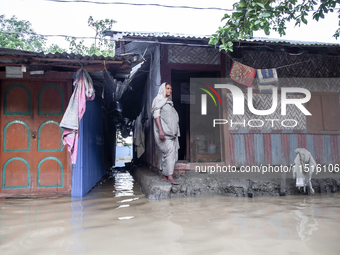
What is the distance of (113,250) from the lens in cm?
249

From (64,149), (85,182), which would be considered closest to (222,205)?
(85,182)

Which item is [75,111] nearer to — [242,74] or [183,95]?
[242,74]

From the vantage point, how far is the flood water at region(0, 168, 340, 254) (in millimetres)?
2539

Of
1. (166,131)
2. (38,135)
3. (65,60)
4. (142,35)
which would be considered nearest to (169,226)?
(166,131)

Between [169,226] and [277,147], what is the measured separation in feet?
15.2

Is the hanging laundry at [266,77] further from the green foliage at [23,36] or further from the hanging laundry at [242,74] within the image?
the green foliage at [23,36]

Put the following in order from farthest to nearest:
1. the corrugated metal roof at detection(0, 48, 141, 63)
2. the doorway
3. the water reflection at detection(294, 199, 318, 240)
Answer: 1. the doorway
2. the corrugated metal roof at detection(0, 48, 141, 63)
3. the water reflection at detection(294, 199, 318, 240)

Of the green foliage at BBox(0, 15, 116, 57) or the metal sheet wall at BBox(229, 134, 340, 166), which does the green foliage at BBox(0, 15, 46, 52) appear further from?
the metal sheet wall at BBox(229, 134, 340, 166)

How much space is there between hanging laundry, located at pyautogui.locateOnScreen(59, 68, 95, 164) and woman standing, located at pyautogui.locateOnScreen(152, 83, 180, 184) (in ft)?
4.55

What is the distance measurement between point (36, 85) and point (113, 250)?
4.21m

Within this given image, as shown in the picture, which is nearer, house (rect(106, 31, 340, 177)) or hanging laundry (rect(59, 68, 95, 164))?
hanging laundry (rect(59, 68, 95, 164))

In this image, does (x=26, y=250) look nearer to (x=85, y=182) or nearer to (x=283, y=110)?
(x=85, y=182)

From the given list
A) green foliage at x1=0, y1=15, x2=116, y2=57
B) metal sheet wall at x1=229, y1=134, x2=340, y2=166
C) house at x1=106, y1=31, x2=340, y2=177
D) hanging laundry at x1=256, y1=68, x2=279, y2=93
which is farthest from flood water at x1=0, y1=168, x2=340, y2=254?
green foliage at x1=0, y1=15, x2=116, y2=57

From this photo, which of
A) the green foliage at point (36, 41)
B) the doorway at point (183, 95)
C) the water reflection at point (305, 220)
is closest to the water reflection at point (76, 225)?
the water reflection at point (305, 220)
